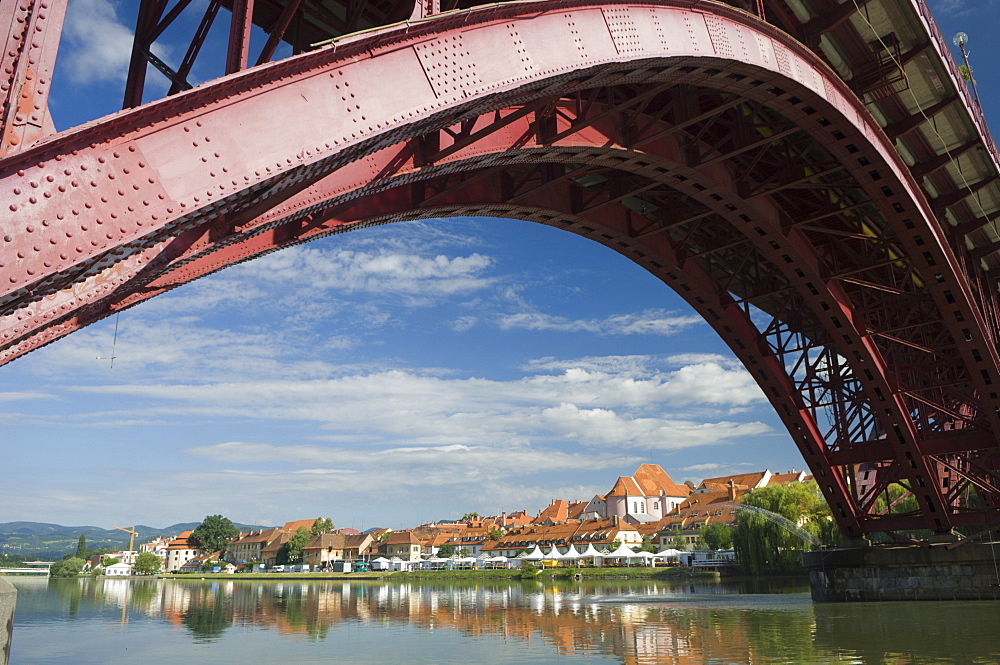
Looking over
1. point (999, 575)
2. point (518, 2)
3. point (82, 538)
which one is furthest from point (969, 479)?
point (82, 538)

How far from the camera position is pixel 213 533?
5669 inches

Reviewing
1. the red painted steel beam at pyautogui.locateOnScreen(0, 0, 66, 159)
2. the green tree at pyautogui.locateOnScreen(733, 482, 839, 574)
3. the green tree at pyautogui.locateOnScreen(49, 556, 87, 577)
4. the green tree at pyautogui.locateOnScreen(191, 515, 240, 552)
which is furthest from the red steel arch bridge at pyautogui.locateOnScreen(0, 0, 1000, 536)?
the green tree at pyautogui.locateOnScreen(191, 515, 240, 552)

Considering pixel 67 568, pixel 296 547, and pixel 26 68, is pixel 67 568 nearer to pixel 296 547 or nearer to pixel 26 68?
pixel 296 547

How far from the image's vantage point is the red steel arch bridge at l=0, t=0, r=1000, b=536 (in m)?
4.31

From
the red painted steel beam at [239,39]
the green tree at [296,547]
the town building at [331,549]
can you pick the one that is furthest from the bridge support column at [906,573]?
the green tree at [296,547]

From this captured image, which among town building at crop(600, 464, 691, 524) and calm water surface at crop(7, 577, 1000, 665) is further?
town building at crop(600, 464, 691, 524)

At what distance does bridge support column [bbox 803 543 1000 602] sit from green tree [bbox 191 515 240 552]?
456 feet

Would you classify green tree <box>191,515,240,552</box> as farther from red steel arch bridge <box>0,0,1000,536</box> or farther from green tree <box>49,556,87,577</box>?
red steel arch bridge <box>0,0,1000,536</box>

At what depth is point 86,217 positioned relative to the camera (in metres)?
4.12

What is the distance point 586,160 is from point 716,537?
6207 cm

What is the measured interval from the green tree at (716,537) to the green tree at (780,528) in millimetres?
18859

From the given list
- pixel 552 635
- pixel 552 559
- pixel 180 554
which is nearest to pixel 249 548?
pixel 180 554

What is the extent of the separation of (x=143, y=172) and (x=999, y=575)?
23514 millimetres

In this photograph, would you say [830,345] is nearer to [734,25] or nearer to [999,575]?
[999,575]
